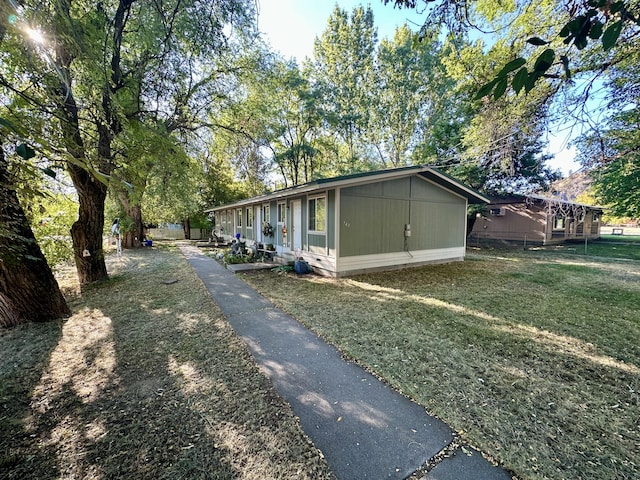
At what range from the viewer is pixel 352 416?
2.19 meters

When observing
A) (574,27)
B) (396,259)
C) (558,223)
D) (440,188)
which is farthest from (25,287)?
(558,223)

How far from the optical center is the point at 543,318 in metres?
4.47

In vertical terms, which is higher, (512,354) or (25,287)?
(25,287)

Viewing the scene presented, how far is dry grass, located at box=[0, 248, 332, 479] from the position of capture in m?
1.72

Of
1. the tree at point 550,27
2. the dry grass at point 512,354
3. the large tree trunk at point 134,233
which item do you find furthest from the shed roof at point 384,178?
the large tree trunk at point 134,233

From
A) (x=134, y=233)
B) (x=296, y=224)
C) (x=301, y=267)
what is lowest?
(x=301, y=267)

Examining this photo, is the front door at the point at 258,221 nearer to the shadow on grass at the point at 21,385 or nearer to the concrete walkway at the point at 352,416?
the shadow on grass at the point at 21,385

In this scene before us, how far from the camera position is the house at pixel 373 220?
23.9 ft

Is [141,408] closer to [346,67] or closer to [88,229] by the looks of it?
[88,229]

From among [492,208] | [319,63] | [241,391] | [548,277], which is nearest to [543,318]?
[548,277]

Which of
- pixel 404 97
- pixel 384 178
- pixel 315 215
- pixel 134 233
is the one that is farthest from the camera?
pixel 404 97

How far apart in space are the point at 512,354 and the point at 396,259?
5253 millimetres

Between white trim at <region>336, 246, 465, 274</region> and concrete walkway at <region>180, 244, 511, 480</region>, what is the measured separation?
3.84 m

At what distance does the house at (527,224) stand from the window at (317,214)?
46.5ft
